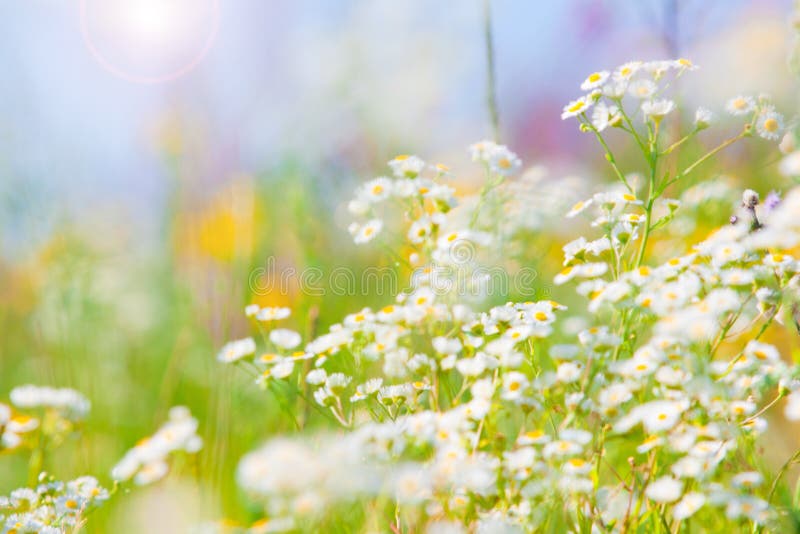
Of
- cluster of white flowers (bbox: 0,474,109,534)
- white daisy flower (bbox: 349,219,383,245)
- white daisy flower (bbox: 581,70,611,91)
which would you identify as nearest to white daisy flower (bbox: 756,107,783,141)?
white daisy flower (bbox: 581,70,611,91)

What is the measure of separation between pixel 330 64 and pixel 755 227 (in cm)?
148

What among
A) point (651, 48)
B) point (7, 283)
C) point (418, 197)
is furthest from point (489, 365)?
point (7, 283)

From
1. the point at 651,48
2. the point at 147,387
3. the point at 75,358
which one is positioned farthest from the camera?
the point at 651,48

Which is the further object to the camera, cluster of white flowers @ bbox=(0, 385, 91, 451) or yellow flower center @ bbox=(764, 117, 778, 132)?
cluster of white flowers @ bbox=(0, 385, 91, 451)

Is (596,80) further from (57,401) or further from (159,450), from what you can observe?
(57,401)

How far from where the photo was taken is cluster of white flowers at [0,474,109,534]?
0.88 meters

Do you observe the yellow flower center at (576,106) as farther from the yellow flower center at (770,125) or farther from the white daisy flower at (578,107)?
the yellow flower center at (770,125)

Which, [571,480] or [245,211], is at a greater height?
[245,211]

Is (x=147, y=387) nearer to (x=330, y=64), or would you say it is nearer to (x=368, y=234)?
(x=330, y=64)

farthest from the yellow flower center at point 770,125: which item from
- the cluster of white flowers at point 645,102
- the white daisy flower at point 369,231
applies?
the white daisy flower at point 369,231

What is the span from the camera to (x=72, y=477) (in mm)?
1248

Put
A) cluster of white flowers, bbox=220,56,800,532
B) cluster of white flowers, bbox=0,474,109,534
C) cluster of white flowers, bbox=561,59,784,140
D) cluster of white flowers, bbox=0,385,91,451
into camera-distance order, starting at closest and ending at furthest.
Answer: cluster of white flowers, bbox=220,56,800,532 → cluster of white flowers, bbox=0,474,109,534 → cluster of white flowers, bbox=561,59,784,140 → cluster of white flowers, bbox=0,385,91,451

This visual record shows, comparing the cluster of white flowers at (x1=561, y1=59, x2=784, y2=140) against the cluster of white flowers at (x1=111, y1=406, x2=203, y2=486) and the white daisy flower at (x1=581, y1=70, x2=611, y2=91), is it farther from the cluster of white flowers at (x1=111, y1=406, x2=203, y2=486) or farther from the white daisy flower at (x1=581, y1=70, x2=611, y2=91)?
the cluster of white flowers at (x1=111, y1=406, x2=203, y2=486)

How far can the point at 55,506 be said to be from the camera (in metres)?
0.95
